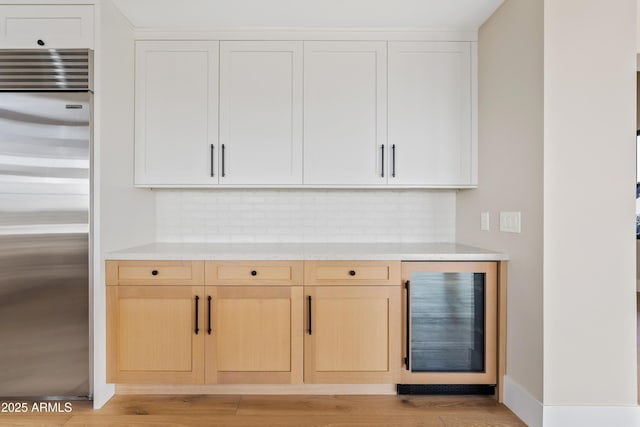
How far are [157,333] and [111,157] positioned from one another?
1.11 metres

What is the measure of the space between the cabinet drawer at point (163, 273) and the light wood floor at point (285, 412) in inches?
28.7

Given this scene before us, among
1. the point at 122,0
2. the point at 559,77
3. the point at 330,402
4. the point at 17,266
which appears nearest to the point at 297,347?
the point at 330,402

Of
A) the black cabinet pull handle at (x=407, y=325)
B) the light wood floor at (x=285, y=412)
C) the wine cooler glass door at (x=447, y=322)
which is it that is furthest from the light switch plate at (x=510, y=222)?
the light wood floor at (x=285, y=412)

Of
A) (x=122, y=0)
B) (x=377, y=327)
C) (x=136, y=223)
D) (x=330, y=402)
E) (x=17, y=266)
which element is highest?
(x=122, y=0)

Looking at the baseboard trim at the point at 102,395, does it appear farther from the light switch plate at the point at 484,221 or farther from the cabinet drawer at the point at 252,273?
the light switch plate at the point at 484,221

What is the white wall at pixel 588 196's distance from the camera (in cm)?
193

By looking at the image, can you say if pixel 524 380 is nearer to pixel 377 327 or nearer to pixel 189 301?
pixel 377 327

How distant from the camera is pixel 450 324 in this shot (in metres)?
2.40

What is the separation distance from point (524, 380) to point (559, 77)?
1.64 m

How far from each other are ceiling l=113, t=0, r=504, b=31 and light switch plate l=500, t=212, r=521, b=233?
4.30 ft

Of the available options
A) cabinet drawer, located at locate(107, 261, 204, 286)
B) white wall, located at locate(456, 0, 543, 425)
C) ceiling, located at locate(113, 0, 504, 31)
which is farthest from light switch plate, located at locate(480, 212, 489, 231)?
cabinet drawer, located at locate(107, 261, 204, 286)

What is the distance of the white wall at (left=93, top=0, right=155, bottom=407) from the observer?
7.22 ft

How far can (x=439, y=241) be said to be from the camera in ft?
9.84

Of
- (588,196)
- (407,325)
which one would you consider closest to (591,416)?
(407,325)
